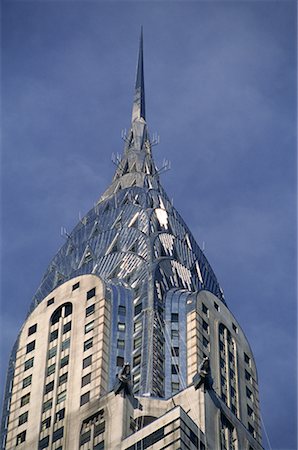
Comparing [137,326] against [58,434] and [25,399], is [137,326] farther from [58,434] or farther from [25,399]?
[58,434]

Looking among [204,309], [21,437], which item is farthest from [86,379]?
[204,309]

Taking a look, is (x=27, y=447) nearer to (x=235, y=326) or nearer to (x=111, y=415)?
(x=111, y=415)

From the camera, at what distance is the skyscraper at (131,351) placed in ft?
468

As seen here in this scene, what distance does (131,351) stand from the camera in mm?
157875

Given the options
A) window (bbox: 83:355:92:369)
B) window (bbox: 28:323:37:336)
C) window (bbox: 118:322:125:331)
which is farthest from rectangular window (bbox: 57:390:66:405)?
window (bbox: 28:323:37:336)

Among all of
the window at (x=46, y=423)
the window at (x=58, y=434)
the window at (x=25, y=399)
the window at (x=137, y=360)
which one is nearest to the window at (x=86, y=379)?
the window at (x=46, y=423)

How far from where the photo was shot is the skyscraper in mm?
142625

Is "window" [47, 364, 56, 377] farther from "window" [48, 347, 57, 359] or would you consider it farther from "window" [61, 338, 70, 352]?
"window" [61, 338, 70, 352]

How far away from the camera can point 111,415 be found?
14288cm

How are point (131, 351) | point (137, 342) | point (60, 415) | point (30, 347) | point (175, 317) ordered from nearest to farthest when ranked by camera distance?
1. point (60, 415)
2. point (131, 351)
3. point (137, 342)
4. point (30, 347)
5. point (175, 317)

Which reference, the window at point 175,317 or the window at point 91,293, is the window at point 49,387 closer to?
the window at point 91,293

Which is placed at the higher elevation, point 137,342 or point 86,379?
point 137,342

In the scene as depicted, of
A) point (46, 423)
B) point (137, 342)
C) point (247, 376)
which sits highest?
point (137, 342)

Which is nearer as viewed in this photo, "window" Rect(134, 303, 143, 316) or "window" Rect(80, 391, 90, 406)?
"window" Rect(80, 391, 90, 406)
